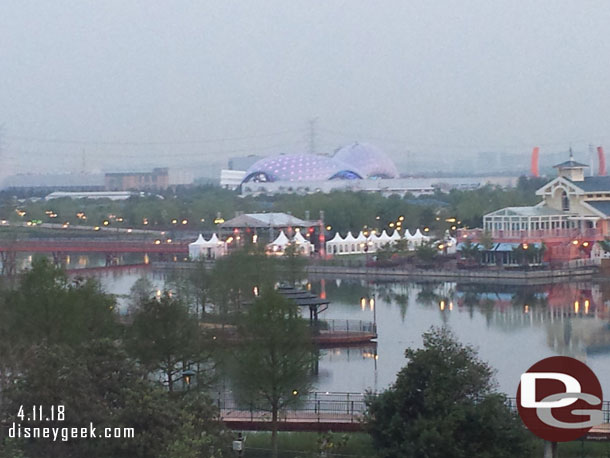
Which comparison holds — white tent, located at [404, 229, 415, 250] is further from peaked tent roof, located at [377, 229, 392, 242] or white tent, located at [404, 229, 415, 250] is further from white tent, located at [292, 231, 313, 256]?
white tent, located at [292, 231, 313, 256]

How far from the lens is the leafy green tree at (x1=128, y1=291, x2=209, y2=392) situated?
8.45 meters

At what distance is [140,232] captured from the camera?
108 feet

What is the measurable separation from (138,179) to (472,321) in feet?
221

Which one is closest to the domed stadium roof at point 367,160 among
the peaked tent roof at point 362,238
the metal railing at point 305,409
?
the peaked tent roof at point 362,238

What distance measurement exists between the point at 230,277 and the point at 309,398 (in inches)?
218

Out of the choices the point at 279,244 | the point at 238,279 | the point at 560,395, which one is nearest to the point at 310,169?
the point at 279,244

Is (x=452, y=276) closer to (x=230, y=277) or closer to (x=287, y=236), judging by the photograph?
(x=287, y=236)

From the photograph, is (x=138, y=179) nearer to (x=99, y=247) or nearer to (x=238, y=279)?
(x=99, y=247)

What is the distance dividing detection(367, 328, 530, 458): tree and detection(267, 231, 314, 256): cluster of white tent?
1757cm

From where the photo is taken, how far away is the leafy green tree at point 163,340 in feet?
27.7

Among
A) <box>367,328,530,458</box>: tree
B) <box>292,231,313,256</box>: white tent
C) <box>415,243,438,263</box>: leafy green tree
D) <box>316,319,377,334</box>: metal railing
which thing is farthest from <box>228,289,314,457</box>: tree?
<box>292,231,313,256</box>: white tent

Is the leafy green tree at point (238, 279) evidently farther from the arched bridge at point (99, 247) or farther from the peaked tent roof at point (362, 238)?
the peaked tent roof at point (362, 238)

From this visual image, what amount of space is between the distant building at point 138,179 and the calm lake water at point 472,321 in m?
56.3

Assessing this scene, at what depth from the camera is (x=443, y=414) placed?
234 inches
